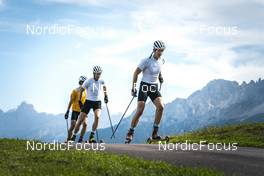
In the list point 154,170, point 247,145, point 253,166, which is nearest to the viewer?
point 154,170

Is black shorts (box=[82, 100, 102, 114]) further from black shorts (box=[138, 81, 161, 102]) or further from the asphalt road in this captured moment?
the asphalt road

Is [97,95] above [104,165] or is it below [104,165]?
above

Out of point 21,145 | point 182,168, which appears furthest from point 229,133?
point 182,168

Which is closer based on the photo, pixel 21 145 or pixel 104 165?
pixel 104 165

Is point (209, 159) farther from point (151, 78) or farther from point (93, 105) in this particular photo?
point (93, 105)

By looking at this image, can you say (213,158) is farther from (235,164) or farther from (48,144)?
(48,144)

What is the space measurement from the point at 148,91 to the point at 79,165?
810 cm

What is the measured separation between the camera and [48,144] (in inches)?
716

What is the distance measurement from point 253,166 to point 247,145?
908 cm

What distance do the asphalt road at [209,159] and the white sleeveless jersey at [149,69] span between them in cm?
365

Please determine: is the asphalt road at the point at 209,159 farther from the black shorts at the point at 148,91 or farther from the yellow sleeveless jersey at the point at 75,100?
the yellow sleeveless jersey at the point at 75,100

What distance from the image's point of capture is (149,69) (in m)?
20.8

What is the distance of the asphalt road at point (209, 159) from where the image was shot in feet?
44.2

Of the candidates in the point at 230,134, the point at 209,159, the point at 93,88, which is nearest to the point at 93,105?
the point at 93,88
